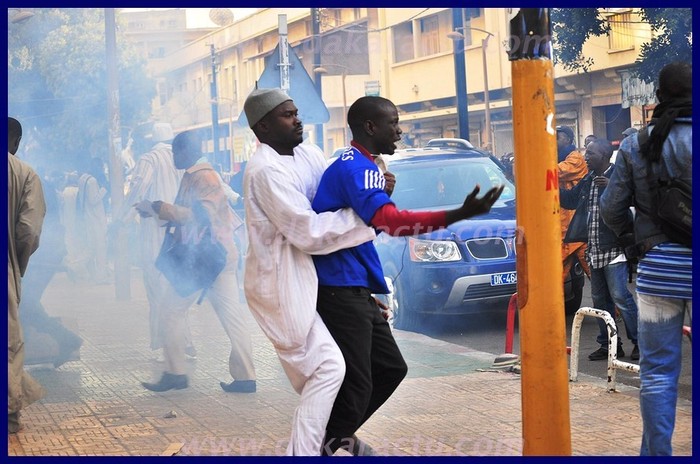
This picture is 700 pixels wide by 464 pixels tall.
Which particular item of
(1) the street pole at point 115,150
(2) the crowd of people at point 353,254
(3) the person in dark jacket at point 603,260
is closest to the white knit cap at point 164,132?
(1) the street pole at point 115,150

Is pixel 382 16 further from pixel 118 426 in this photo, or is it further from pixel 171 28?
pixel 118 426

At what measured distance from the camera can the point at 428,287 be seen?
9.87 m

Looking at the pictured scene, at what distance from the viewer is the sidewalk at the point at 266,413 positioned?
5.58 meters

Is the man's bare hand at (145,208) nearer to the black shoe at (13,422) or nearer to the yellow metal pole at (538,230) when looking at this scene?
the black shoe at (13,422)

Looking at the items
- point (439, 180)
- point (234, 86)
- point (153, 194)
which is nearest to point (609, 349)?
point (153, 194)

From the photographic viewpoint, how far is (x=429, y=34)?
13.0 meters

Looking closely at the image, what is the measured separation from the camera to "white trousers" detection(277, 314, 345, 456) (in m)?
4.52

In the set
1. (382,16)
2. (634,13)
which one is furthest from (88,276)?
(634,13)

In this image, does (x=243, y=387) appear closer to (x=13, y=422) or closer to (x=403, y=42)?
(x=13, y=422)

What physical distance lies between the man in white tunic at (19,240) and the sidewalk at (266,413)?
28cm

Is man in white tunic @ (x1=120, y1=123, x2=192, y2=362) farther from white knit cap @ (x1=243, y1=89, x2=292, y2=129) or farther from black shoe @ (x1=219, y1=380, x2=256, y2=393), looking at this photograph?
white knit cap @ (x1=243, y1=89, x2=292, y2=129)

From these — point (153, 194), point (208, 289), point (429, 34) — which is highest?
point (429, 34)

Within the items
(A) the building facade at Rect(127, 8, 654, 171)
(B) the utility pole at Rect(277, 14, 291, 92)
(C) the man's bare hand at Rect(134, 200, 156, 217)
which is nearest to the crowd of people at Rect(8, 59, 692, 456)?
(C) the man's bare hand at Rect(134, 200, 156, 217)
